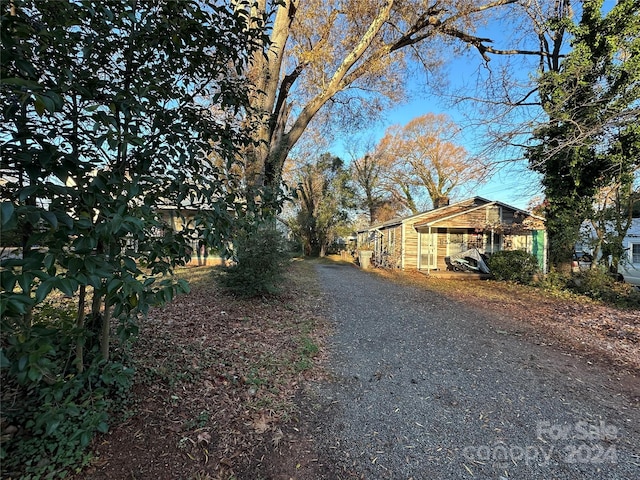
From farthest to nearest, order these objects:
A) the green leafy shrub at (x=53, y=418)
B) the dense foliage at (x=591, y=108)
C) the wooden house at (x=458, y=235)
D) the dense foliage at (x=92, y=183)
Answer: the wooden house at (x=458, y=235)
the dense foliage at (x=591, y=108)
the green leafy shrub at (x=53, y=418)
the dense foliage at (x=92, y=183)

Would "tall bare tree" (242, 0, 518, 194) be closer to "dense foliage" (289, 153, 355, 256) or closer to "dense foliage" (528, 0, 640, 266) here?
"dense foliage" (528, 0, 640, 266)

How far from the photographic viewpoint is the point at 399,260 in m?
15.9

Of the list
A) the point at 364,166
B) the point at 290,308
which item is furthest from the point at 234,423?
the point at 364,166

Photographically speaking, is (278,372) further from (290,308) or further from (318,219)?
(318,219)

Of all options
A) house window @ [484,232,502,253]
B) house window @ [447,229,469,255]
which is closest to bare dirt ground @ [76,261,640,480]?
house window @ [484,232,502,253]

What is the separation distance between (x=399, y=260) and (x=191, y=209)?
14.7 meters

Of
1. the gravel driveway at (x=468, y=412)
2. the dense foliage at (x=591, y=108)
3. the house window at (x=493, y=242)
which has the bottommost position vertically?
the gravel driveway at (x=468, y=412)

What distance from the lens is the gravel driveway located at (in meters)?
2.16

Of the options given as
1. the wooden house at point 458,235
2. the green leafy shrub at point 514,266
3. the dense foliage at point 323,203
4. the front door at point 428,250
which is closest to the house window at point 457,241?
the wooden house at point 458,235

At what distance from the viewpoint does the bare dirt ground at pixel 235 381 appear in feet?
6.62

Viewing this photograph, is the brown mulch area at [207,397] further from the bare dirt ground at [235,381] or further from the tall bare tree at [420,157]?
the tall bare tree at [420,157]

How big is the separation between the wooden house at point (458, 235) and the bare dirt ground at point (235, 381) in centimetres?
871

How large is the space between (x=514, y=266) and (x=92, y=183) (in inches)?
514

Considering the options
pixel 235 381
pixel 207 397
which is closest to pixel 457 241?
pixel 235 381
